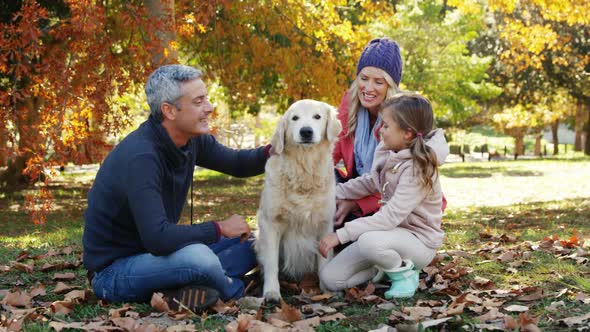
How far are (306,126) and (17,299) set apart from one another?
2025 mm

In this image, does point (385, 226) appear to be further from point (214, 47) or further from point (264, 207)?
point (214, 47)

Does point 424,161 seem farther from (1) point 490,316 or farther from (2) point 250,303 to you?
(2) point 250,303

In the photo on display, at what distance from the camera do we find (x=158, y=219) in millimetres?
3602

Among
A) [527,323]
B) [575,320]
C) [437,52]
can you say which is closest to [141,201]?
[527,323]

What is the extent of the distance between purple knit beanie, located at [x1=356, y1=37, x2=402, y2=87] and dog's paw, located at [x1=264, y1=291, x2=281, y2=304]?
6.00ft

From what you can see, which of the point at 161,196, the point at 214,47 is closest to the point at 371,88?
the point at 161,196

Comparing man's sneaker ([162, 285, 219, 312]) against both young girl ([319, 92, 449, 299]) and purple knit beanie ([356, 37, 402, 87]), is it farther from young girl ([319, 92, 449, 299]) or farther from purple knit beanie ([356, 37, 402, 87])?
purple knit beanie ([356, 37, 402, 87])

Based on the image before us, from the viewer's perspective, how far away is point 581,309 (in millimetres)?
3596

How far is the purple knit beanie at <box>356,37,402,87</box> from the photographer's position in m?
4.89

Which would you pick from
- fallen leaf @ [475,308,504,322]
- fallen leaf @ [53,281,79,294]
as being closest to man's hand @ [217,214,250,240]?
fallen leaf @ [53,281,79,294]

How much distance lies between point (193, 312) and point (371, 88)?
2.14 m

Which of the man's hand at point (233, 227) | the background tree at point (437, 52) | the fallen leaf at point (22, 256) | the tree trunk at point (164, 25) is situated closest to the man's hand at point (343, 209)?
the man's hand at point (233, 227)

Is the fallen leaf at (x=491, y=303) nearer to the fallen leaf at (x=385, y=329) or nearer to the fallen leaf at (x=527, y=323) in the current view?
the fallen leaf at (x=527, y=323)

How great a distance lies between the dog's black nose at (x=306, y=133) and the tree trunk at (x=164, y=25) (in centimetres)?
382
